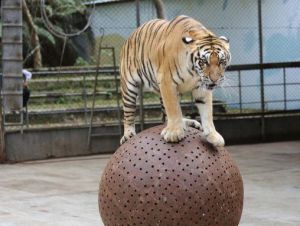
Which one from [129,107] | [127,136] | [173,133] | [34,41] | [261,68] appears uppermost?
[34,41]

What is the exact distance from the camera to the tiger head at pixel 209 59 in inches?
229

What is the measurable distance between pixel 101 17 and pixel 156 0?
214cm

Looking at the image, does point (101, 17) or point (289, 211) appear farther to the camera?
point (101, 17)

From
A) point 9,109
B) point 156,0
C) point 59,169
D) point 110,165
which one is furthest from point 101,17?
point 110,165

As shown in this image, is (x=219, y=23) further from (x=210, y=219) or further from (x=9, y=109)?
(x=210, y=219)

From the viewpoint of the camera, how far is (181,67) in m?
6.14

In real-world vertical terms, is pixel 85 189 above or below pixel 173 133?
below

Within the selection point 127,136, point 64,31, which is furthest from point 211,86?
point 64,31

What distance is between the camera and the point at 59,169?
14.3m

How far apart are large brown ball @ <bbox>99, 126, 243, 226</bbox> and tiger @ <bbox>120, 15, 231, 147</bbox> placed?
0.15 m

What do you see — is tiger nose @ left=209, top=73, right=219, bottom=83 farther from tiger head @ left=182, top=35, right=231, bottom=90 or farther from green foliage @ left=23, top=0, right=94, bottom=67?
green foliage @ left=23, top=0, right=94, bottom=67

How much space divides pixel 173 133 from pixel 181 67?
535 mm

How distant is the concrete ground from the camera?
30.6 ft

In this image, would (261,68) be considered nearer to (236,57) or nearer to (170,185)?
(236,57)
